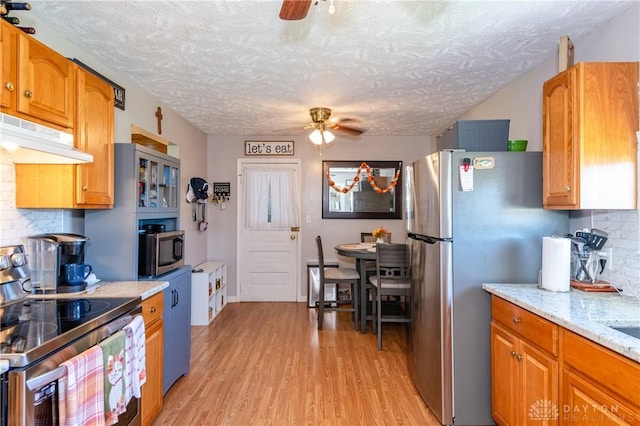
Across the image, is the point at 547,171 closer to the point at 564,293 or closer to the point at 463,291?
the point at 564,293

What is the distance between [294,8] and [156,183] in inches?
69.2

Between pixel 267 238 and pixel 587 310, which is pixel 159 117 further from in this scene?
pixel 587 310

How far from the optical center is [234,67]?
101 inches

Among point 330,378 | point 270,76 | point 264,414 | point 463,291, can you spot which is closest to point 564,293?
point 463,291

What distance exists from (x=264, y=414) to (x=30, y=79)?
2349mm

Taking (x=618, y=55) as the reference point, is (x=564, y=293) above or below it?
below

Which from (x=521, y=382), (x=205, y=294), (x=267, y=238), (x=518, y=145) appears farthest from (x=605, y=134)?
(x=267, y=238)

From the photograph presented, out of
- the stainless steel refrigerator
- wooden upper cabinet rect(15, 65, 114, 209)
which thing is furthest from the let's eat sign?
the stainless steel refrigerator

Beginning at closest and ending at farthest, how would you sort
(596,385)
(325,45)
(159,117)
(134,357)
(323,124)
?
(596,385) → (134,357) → (325,45) → (159,117) → (323,124)

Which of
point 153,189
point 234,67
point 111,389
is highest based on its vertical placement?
point 234,67

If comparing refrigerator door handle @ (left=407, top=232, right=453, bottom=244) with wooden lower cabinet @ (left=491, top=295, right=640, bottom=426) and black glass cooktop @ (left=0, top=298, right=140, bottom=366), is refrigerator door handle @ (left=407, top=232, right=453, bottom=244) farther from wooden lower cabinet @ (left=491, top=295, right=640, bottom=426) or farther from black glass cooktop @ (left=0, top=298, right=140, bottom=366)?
black glass cooktop @ (left=0, top=298, right=140, bottom=366)

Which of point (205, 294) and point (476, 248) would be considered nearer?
point (476, 248)

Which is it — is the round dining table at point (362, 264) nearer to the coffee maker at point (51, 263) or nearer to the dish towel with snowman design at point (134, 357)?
the dish towel with snowman design at point (134, 357)

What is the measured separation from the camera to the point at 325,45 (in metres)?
2.23
